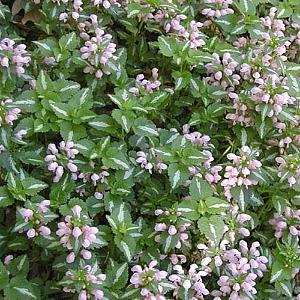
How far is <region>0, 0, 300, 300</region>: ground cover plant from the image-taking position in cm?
263

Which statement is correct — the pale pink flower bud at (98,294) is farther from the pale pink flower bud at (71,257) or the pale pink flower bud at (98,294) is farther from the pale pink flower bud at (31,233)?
the pale pink flower bud at (31,233)

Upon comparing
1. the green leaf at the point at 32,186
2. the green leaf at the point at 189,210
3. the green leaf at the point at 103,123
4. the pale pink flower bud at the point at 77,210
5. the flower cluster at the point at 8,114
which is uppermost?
the flower cluster at the point at 8,114

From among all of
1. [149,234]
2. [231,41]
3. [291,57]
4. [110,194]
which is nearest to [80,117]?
[110,194]

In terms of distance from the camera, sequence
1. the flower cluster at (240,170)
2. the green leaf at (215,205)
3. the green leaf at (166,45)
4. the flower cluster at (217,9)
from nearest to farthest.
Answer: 1. the green leaf at (215,205)
2. the flower cluster at (240,170)
3. the green leaf at (166,45)
4. the flower cluster at (217,9)

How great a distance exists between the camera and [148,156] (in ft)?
9.50

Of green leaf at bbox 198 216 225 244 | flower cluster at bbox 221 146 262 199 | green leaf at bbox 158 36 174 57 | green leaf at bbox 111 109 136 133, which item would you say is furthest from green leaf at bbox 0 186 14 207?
green leaf at bbox 158 36 174 57

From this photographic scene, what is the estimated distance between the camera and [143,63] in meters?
3.46

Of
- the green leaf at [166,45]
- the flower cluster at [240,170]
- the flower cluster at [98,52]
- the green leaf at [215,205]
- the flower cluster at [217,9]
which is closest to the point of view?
the green leaf at [215,205]

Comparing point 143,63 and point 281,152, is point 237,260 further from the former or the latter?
point 143,63

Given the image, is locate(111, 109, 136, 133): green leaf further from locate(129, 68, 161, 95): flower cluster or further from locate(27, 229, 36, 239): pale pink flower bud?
locate(27, 229, 36, 239): pale pink flower bud

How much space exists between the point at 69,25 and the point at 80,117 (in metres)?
0.70

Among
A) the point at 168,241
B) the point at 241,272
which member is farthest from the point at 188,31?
the point at 241,272

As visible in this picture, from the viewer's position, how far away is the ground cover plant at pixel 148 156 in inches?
104

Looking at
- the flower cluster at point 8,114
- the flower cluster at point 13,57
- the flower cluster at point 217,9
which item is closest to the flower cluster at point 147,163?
the flower cluster at point 8,114
